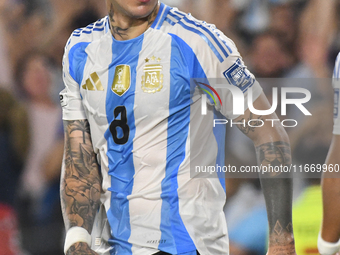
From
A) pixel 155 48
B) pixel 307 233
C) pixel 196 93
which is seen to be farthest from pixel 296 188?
pixel 155 48

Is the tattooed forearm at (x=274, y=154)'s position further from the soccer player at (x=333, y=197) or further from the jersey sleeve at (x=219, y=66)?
the soccer player at (x=333, y=197)

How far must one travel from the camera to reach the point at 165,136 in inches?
49.1

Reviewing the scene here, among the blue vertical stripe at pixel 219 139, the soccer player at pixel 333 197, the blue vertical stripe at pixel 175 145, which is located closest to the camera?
the blue vertical stripe at pixel 175 145

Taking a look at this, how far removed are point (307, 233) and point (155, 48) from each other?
3.45 ft

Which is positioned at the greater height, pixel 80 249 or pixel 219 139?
pixel 219 139

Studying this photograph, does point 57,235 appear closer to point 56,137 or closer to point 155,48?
point 56,137

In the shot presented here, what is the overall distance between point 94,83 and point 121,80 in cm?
9

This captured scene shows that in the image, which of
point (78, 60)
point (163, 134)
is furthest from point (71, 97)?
point (163, 134)

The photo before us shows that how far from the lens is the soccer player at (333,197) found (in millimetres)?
1562

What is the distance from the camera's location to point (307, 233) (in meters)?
1.82

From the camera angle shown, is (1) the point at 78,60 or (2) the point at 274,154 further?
(1) the point at 78,60

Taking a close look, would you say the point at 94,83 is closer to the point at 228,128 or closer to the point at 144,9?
the point at 144,9

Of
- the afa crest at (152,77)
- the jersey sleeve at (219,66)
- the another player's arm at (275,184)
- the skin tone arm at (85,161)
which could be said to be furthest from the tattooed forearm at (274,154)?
the skin tone arm at (85,161)

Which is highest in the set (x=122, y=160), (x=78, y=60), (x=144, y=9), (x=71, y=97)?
(x=144, y=9)
